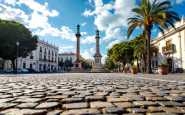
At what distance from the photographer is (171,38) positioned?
2698 cm

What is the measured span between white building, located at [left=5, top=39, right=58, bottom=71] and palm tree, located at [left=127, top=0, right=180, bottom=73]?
38641 millimetres

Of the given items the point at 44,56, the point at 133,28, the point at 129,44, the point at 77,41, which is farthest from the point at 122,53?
the point at 44,56

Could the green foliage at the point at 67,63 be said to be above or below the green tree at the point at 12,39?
below

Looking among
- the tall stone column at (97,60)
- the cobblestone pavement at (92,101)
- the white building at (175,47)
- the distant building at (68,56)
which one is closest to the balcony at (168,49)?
the white building at (175,47)

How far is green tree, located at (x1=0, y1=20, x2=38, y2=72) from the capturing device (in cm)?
2523

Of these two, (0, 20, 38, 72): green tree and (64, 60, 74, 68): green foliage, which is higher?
(0, 20, 38, 72): green tree

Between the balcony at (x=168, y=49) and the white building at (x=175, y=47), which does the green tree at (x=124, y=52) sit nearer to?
the white building at (x=175, y=47)

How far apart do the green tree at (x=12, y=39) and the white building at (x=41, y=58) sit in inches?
702

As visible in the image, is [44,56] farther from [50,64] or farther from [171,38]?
[171,38]

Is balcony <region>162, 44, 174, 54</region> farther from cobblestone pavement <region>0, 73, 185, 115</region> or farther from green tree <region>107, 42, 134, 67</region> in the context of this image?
cobblestone pavement <region>0, 73, 185, 115</region>

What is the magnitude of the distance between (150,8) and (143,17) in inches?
53.1

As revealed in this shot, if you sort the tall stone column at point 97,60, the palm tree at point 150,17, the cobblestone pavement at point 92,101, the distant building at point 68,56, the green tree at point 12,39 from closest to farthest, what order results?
the cobblestone pavement at point 92,101 → the palm tree at point 150,17 → the green tree at point 12,39 → the tall stone column at point 97,60 → the distant building at point 68,56

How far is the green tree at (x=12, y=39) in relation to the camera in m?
25.2

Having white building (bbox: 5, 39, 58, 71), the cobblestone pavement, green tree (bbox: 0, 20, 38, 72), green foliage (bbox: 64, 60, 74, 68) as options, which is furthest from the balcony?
green foliage (bbox: 64, 60, 74, 68)
